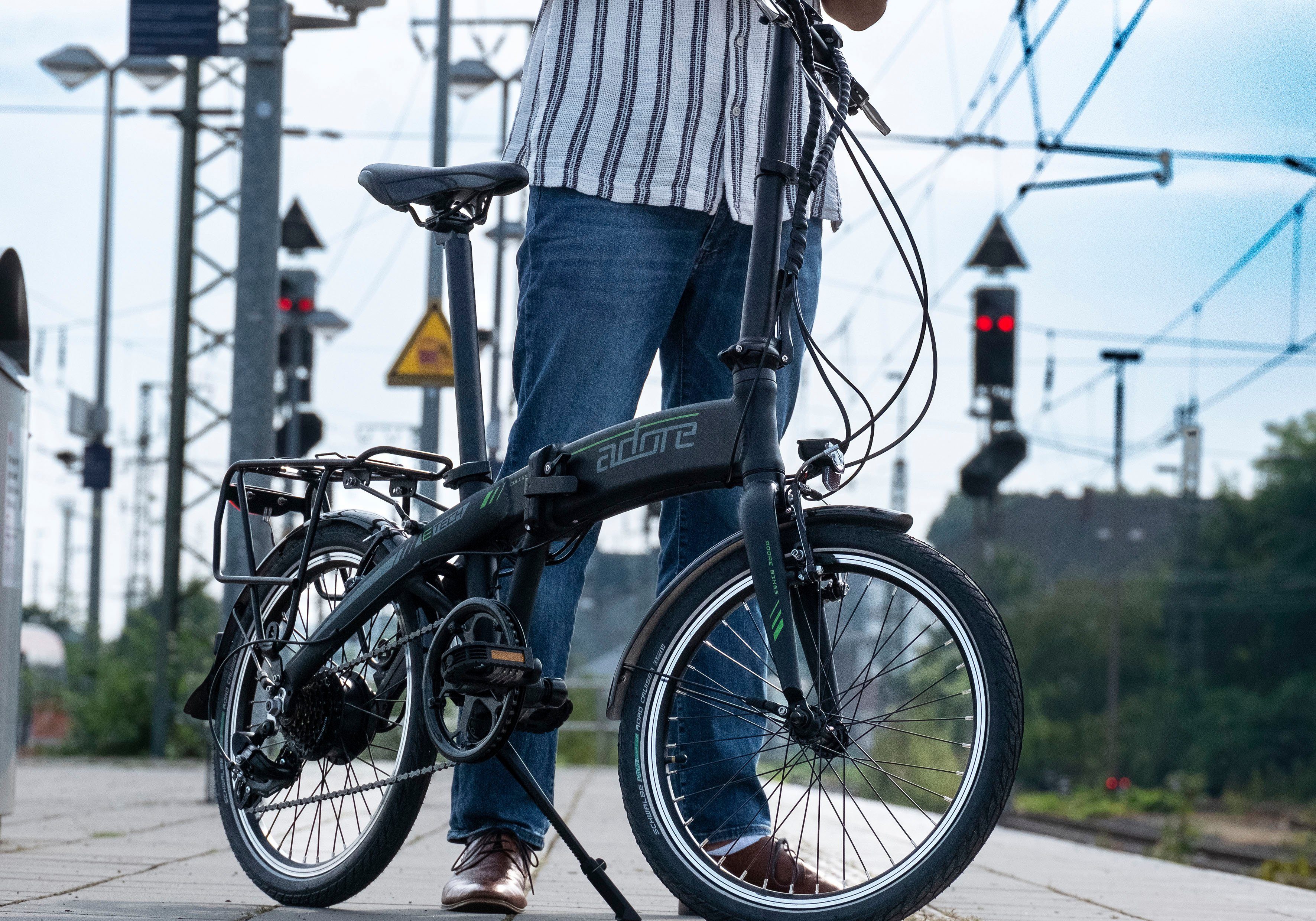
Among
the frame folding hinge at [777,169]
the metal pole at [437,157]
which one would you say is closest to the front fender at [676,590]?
the frame folding hinge at [777,169]

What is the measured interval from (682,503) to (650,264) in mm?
461

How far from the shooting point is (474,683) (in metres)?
2.45

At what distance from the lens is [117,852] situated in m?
3.86

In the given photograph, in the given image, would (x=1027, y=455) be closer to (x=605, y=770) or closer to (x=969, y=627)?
(x=605, y=770)

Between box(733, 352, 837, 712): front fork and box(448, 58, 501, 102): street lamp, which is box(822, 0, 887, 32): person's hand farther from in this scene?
box(448, 58, 501, 102): street lamp

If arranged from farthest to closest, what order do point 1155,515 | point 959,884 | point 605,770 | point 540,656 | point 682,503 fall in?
point 1155,515 → point 605,770 → point 959,884 → point 682,503 → point 540,656

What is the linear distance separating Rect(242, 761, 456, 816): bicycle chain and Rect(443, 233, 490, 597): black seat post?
487 mm

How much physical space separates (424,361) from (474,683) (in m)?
6.81

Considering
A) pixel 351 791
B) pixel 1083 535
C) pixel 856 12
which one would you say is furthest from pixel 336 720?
pixel 1083 535

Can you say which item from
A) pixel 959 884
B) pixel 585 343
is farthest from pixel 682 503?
pixel 959 884

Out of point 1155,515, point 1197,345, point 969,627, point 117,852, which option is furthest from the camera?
point 1155,515

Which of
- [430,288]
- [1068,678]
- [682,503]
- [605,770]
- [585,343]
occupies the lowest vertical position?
[1068,678]

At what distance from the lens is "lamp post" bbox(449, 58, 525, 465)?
14.3m

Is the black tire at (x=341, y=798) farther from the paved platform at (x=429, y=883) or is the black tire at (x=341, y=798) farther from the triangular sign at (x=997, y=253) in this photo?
the triangular sign at (x=997, y=253)
